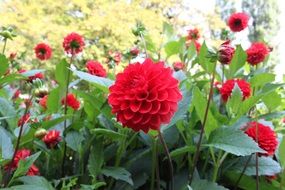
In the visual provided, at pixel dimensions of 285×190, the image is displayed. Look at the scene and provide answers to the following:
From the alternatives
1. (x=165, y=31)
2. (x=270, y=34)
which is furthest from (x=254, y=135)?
(x=270, y=34)

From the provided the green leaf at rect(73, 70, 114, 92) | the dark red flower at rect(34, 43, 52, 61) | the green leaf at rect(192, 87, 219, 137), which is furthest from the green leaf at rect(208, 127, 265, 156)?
the dark red flower at rect(34, 43, 52, 61)

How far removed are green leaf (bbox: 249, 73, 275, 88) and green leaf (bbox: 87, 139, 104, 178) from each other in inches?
17.7

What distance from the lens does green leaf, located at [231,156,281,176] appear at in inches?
36.7

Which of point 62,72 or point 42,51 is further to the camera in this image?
point 42,51

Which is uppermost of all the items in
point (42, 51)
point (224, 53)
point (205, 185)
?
point (42, 51)

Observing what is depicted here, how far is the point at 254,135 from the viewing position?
903 millimetres

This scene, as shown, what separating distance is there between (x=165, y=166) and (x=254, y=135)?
207 millimetres

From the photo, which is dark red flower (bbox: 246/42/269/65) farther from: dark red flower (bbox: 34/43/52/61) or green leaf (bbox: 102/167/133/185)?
dark red flower (bbox: 34/43/52/61)

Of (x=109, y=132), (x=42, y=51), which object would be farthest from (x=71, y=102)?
(x=42, y=51)

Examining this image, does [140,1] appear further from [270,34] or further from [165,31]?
[270,34]

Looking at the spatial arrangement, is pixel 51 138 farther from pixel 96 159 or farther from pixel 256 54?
pixel 256 54

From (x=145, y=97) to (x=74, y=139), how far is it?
1.04 feet

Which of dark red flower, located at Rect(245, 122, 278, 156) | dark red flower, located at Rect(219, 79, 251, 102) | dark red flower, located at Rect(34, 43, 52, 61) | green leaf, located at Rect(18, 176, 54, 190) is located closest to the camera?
green leaf, located at Rect(18, 176, 54, 190)

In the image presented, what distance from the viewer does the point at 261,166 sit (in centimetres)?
95
